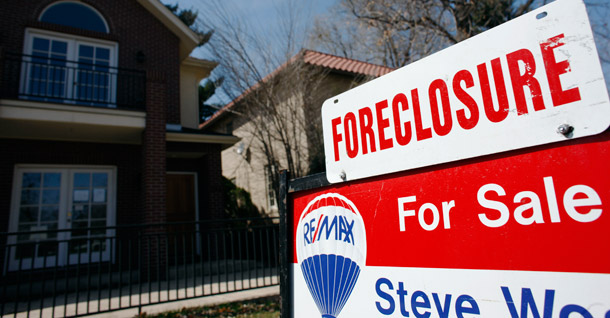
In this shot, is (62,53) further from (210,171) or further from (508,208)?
(508,208)

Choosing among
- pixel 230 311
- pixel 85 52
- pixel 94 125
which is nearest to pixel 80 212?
pixel 94 125

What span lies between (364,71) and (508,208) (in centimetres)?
1099

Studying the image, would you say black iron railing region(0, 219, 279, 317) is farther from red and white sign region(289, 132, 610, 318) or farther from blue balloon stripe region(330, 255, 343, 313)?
red and white sign region(289, 132, 610, 318)

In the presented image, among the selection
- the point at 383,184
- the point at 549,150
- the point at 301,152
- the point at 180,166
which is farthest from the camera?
the point at 180,166

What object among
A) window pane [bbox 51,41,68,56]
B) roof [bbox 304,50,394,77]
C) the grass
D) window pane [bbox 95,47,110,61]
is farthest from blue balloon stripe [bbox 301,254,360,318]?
window pane [bbox 51,41,68,56]

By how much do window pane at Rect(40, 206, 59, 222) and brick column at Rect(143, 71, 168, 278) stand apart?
2.43m

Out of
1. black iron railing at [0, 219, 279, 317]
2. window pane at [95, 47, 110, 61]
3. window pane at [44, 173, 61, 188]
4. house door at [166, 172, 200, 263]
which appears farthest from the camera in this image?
house door at [166, 172, 200, 263]

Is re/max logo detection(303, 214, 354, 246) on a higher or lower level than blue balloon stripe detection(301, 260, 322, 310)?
higher

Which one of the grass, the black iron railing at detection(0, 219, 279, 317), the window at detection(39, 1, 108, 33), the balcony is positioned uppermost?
the window at detection(39, 1, 108, 33)

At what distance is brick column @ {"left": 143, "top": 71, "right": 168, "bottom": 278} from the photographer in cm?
727

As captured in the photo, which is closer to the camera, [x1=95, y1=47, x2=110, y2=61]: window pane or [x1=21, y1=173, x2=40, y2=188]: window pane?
[x1=21, y1=173, x2=40, y2=188]: window pane

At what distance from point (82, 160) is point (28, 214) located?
1.64 meters

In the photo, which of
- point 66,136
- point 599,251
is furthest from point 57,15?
point 599,251

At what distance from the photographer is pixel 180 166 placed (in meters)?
9.88
